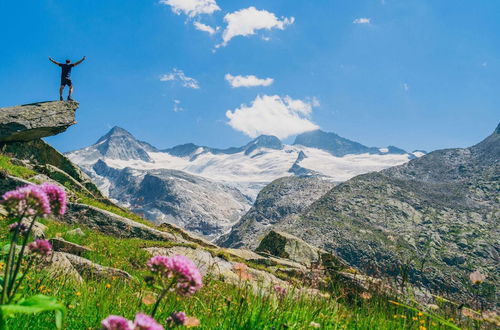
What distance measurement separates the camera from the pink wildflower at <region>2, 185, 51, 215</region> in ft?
9.06

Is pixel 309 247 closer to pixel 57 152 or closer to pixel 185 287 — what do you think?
pixel 57 152

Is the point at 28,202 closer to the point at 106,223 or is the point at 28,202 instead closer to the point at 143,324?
the point at 143,324

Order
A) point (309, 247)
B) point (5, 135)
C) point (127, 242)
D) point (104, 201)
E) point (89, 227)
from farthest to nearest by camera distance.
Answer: point (309, 247)
point (104, 201)
point (5, 135)
point (89, 227)
point (127, 242)

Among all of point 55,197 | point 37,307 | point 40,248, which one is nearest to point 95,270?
point 40,248

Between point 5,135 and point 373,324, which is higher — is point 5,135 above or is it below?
above

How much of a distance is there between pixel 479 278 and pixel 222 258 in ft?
73.1

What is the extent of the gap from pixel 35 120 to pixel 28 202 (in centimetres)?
3437

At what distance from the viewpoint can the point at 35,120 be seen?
32406mm

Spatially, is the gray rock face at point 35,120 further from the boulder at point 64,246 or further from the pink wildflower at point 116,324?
the pink wildflower at point 116,324

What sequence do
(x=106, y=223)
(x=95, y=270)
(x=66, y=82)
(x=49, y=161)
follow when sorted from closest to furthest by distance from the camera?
(x=95, y=270)
(x=106, y=223)
(x=66, y=82)
(x=49, y=161)

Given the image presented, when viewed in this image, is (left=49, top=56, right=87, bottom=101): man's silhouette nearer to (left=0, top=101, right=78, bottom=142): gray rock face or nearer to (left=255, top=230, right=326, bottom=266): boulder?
(left=0, top=101, right=78, bottom=142): gray rock face

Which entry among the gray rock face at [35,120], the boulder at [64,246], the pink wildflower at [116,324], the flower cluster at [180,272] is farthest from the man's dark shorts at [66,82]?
the pink wildflower at [116,324]

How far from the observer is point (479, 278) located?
4484mm

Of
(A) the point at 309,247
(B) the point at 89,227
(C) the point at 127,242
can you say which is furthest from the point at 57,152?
(A) the point at 309,247
